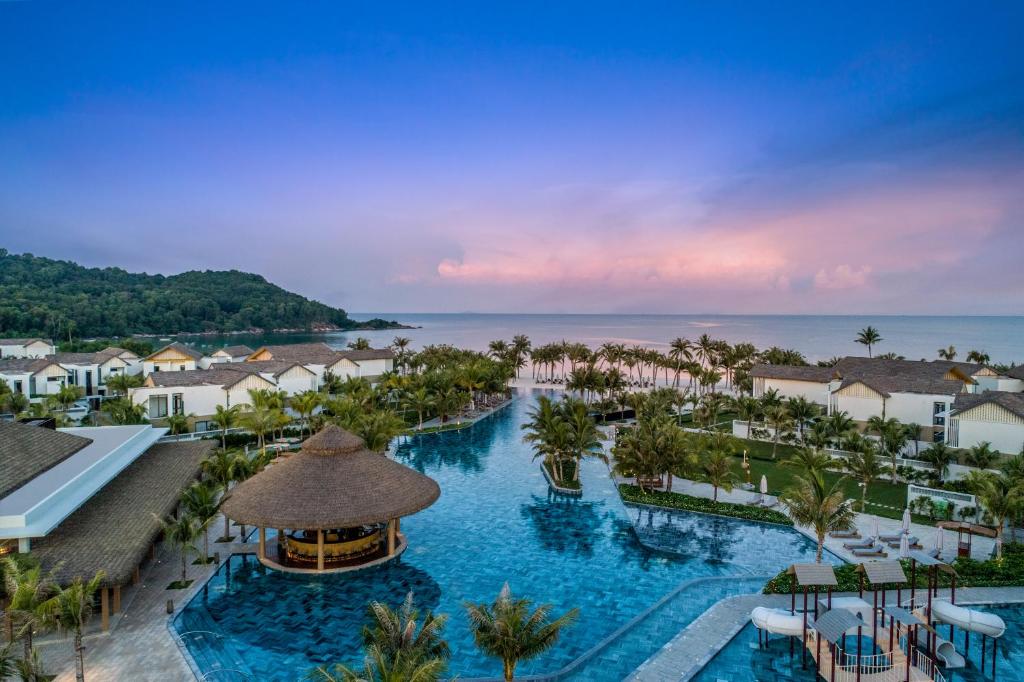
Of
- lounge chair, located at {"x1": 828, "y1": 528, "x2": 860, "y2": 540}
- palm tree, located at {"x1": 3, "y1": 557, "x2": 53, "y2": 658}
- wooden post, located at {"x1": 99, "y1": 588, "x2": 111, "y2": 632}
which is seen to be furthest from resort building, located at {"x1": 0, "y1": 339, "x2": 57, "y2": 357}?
lounge chair, located at {"x1": 828, "y1": 528, "x2": 860, "y2": 540}

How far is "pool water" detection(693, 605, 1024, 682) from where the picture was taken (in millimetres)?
13898

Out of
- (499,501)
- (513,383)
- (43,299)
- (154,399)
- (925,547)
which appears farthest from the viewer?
(43,299)

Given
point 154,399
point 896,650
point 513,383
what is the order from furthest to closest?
point 513,383
point 154,399
point 896,650

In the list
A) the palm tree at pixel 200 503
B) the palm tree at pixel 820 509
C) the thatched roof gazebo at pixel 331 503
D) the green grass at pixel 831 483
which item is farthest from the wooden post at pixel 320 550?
the green grass at pixel 831 483

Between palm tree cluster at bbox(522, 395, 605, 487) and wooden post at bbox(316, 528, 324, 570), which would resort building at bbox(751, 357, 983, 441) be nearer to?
palm tree cluster at bbox(522, 395, 605, 487)

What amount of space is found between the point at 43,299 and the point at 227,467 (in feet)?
512

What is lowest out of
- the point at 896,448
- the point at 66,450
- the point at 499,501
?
the point at 499,501

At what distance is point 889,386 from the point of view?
3831cm

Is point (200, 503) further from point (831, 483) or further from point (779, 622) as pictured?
point (831, 483)

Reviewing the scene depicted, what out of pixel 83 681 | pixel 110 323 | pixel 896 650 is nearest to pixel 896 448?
pixel 896 650

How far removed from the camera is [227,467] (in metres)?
22.4

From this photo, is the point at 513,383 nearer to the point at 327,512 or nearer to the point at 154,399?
the point at 154,399

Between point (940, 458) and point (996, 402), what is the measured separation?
4765 mm

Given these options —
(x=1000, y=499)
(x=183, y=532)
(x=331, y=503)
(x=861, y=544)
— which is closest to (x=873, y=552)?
(x=861, y=544)
